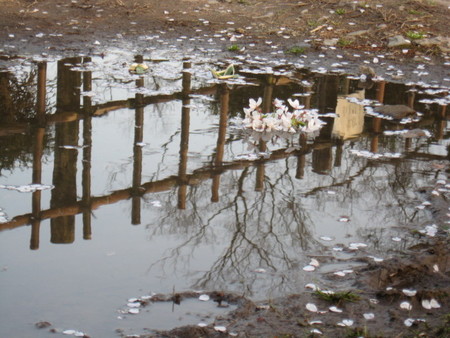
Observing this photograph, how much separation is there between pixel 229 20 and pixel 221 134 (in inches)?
239

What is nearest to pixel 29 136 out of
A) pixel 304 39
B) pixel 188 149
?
pixel 188 149

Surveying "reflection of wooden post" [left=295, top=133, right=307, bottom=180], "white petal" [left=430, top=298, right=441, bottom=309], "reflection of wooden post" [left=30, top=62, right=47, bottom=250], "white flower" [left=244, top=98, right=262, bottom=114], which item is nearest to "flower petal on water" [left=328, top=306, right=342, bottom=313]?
"white petal" [left=430, top=298, right=441, bottom=309]

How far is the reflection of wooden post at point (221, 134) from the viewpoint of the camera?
723cm

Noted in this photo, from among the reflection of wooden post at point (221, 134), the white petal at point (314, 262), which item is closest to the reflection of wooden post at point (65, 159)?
the reflection of wooden post at point (221, 134)

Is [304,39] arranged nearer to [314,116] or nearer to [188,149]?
[314,116]

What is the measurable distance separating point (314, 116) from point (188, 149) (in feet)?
6.43

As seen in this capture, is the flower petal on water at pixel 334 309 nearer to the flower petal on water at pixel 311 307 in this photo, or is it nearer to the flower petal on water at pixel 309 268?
the flower petal on water at pixel 311 307

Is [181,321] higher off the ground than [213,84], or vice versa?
[213,84]

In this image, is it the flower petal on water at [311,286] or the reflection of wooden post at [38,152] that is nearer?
the flower petal on water at [311,286]

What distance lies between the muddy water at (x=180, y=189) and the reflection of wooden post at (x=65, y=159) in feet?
0.07

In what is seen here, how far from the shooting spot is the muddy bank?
15.2ft

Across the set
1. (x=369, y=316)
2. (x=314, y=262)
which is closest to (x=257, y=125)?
(x=314, y=262)

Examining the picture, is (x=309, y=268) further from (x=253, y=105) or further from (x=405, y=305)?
(x=253, y=105)

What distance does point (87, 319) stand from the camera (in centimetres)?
480
